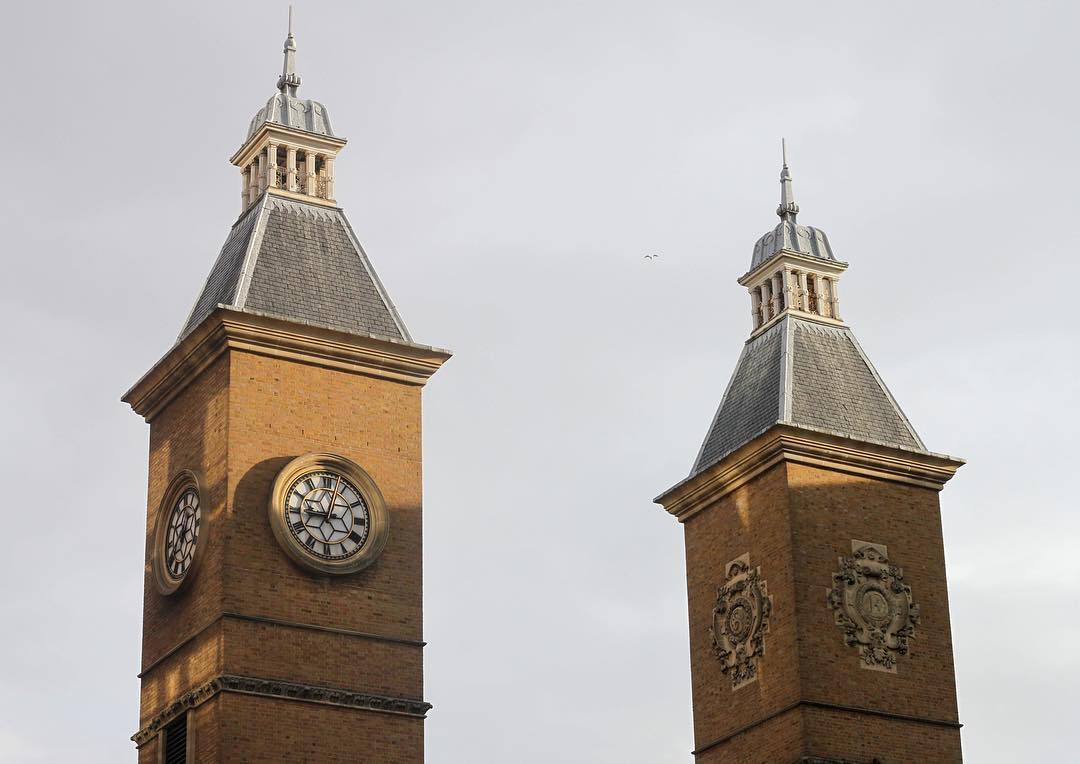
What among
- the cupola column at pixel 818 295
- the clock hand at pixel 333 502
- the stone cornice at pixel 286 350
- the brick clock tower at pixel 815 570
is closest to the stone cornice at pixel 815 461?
the brick clock tower at pixel 815 570

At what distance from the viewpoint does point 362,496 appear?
175 ft

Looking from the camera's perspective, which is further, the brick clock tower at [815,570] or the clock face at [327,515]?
the brick clock tower at [815,570]

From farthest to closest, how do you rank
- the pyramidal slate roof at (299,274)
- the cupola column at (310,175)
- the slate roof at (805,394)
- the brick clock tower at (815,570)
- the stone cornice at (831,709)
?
the slate roof at (805,394)
the cupola column at (310,175)
the brick clock tower at (815,570)
the stone cornice at (831,709)
the pyramidal slate roof at (299,274)

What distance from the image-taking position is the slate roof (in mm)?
60188

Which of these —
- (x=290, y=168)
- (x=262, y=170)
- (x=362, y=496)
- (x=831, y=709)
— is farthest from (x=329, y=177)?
(x=831, y=709)

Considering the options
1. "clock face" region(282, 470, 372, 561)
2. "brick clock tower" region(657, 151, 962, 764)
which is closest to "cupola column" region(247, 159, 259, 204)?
"clock face" region(282, 470, 372, 561)

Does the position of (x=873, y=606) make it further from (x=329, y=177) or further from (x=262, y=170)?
(x=262, y=170)

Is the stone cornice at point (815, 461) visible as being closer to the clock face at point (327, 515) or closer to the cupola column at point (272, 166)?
the clock face at point (327, 515)

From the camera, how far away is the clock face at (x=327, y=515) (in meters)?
52.2

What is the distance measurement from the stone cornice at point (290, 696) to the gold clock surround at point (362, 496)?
2.88 meters

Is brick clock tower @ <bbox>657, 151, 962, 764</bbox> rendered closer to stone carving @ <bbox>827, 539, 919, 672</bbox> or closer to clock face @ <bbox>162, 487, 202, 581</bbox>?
stone carving @ <bbox>827, 539, 919, 672</bbox>

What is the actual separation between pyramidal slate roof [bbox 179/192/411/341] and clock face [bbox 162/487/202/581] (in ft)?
14.3

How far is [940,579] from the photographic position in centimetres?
5925

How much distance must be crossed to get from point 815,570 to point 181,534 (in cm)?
1581
